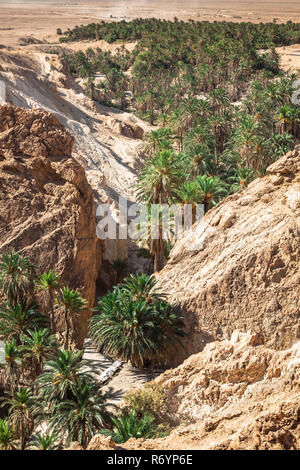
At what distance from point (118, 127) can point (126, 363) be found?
53591 mm

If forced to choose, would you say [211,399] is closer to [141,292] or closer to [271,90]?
[141,292]

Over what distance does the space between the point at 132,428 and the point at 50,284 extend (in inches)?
482

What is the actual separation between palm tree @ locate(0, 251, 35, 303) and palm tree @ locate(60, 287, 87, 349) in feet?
7.77

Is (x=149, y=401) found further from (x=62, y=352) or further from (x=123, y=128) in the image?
(x=123, y=128)

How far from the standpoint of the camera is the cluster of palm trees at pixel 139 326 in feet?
86.2

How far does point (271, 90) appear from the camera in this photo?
203 feet

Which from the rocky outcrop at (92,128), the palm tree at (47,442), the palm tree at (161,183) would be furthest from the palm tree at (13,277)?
the rocky outcrop at (92,128)

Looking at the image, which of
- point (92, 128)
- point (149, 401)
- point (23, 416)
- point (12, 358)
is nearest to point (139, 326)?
point (149, 401)

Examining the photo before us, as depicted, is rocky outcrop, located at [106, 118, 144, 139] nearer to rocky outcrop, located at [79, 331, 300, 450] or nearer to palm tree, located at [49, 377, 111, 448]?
rocky outcrop, located at [79, 331, 300, 450]

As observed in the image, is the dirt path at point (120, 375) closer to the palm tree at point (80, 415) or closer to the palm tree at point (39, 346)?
the palm tree at point (80, 415)

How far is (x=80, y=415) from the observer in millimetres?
21094

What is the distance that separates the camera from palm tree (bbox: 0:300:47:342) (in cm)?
2872

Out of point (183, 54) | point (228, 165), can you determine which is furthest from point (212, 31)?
point (228, 165)

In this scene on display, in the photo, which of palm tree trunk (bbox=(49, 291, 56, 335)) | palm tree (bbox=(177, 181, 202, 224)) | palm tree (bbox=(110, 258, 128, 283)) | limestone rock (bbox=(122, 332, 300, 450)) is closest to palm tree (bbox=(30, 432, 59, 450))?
limestone rock (bbox=(122, 332, 300, 450))
